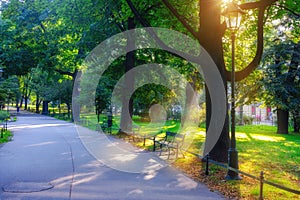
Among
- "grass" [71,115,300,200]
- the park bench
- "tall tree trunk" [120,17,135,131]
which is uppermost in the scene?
"tall tree trunk" [120,17,135,131]

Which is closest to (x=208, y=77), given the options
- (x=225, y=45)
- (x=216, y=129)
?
(x=216, y=129)

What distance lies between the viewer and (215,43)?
400 inches

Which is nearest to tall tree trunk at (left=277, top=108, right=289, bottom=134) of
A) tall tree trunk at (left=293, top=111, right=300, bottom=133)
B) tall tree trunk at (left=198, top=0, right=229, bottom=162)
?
tall tree trunk at (left=293, top=111, right=300, bottom=133)

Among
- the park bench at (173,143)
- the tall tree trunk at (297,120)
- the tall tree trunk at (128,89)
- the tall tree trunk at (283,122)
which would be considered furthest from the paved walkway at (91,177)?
the tall tree trunk at (297,120)

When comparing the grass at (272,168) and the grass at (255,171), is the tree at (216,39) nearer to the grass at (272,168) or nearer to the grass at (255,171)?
the grass at (255,171)

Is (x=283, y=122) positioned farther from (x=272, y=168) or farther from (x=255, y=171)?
(x=255, y=171)

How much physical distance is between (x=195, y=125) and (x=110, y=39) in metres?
13.0

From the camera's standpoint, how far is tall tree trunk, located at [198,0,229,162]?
9.99 metres

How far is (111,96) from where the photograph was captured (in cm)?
2825

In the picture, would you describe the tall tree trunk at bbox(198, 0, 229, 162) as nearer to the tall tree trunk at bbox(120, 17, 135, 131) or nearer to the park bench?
the park bench

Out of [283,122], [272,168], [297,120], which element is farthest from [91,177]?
[297,120]

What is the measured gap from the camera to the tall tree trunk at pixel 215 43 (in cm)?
999

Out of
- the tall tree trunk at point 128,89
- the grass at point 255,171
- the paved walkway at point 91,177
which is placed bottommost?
the paved walkway at point 91,177

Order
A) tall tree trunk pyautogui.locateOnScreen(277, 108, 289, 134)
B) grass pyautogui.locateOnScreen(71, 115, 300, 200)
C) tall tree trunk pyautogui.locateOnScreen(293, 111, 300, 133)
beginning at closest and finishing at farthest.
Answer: grass pyautogui.locateOnScreen(71, 115, 300, 200), tall tree trunk pyautogui.locateOnScreen(293, 111, 300, 133), tall tree trunk pyautogui.locateOnScreen(277, 108, 289, 134)
